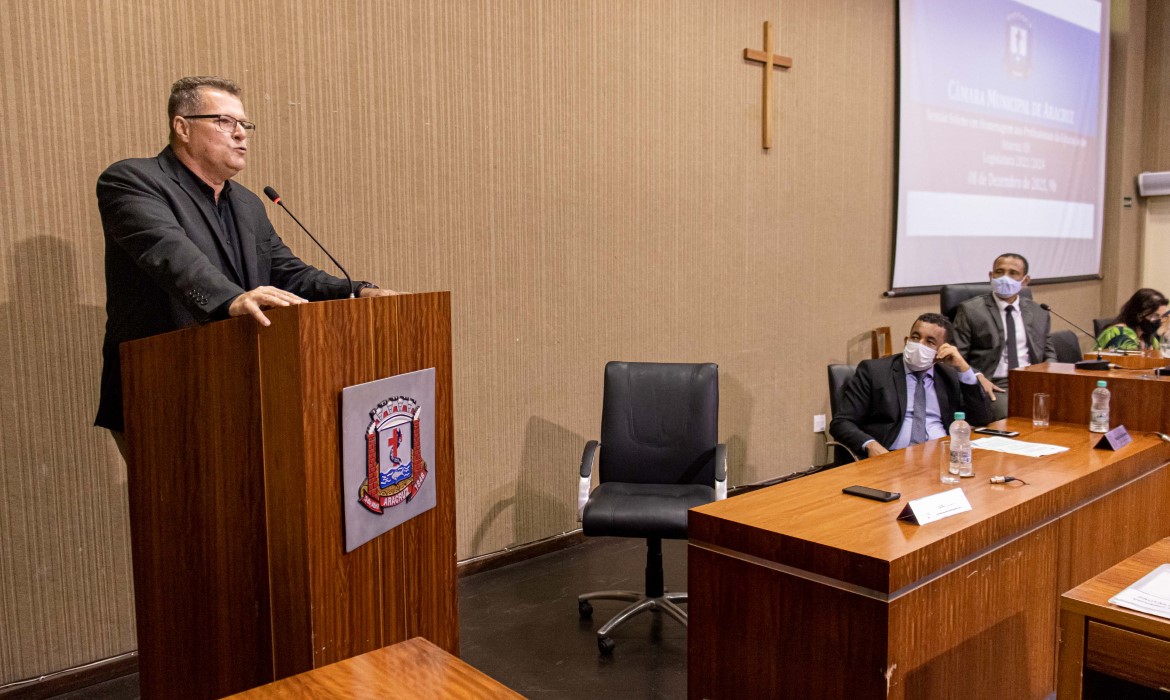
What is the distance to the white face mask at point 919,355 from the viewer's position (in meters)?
3.56

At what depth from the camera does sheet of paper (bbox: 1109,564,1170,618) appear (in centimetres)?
148

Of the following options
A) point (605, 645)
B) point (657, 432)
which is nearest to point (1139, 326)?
point (657, 432)

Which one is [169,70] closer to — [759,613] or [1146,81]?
[759,613]

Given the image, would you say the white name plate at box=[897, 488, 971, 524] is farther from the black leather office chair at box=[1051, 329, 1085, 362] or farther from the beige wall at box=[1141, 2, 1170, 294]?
the beige wall at box=[1141, 2, 1170, 294]

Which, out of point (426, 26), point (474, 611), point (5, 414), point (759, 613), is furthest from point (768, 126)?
point (5, 414)

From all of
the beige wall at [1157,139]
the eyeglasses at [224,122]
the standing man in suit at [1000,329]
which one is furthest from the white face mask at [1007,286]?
the beige wall at [1157,139]

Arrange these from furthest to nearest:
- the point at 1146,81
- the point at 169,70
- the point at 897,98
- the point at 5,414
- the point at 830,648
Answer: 1. the point at 1146,81
2. the point at 897,98
3. the point at 169,70
4. the point at 5,414
5. the point at 830,648

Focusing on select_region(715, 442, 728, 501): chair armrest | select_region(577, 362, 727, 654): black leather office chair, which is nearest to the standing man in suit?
select_region(577, 362, 727, 654): black leather office chair

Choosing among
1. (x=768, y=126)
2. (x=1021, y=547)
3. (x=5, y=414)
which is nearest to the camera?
(x=1021, y=547)

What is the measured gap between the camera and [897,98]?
18.3 feet

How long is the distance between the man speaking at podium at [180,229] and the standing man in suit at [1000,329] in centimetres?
372

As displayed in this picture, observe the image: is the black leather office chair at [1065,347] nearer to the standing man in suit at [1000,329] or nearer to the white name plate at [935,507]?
the standing man in suit at [1000,329]

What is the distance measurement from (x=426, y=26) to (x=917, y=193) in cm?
369

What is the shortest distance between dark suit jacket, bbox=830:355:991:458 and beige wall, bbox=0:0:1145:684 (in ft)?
3.36
